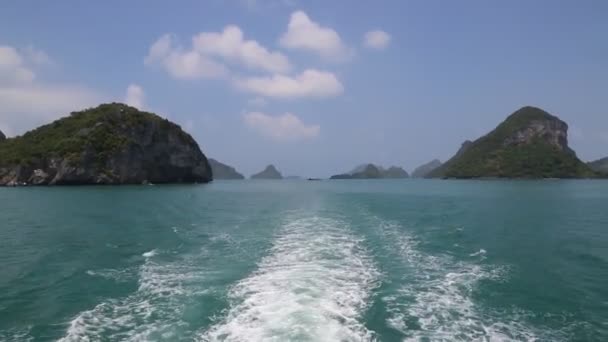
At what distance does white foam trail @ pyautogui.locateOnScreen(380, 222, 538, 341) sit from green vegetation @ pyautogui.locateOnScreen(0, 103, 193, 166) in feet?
309

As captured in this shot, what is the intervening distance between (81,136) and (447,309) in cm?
10419

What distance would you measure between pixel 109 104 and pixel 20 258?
112m

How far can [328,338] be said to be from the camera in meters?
8.80

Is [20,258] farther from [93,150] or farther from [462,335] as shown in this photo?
[93,150]

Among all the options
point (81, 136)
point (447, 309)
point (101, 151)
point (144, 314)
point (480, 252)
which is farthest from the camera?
point (81, 136)

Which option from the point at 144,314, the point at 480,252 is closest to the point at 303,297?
the point at 144,314

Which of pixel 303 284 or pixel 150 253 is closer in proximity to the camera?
pixel 303 284

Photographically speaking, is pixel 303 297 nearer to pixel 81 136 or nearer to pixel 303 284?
pixel 303 284

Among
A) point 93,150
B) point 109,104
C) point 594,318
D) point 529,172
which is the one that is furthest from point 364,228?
point 529,172

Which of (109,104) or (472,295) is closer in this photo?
(472,295)

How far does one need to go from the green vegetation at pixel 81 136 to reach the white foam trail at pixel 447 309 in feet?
309

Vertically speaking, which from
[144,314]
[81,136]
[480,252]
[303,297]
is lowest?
[144,314]

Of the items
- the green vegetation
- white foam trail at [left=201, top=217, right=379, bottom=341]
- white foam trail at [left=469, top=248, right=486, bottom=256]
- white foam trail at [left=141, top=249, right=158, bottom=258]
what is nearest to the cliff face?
the green vegetation

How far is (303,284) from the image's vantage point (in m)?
12.7
